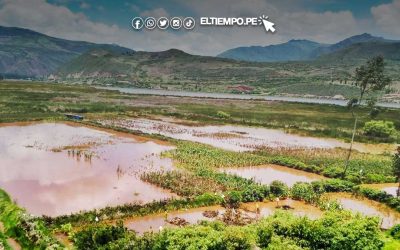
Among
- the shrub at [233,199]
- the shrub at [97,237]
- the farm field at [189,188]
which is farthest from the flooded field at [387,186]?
the shrub at [97,237]

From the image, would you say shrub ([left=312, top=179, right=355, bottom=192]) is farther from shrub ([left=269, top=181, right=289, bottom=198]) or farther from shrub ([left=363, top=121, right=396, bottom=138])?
shrub ([left=363, top=121, right=396, bottom=138])

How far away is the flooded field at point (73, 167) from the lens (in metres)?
29.9

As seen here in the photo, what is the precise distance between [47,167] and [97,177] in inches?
237

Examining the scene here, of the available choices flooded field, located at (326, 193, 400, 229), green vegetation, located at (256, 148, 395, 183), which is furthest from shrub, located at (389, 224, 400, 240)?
green vegetation, located at (256, 148, 395, 183)

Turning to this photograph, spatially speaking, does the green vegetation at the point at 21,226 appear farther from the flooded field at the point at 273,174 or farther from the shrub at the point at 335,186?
the flooded field at the point at 273,174

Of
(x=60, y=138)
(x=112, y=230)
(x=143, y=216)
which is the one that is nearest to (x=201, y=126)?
(x=60, y=138)

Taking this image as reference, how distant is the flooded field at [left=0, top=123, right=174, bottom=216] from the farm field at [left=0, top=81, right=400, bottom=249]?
0.35 ft

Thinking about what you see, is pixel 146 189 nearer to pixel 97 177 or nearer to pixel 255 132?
pixel 97 177

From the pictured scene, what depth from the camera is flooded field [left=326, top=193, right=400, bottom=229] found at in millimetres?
29203

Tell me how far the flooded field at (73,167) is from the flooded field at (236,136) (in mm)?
8391

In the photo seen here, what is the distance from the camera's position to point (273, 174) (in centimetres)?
4131

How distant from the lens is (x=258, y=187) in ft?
106

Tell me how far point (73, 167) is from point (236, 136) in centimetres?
3065

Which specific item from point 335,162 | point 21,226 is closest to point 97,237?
point 21,226
